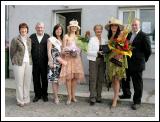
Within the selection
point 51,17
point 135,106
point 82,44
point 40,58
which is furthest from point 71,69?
point 51,17

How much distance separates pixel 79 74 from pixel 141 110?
5.27 ft

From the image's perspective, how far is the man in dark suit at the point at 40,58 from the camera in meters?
8.04

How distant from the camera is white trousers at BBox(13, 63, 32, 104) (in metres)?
7.82

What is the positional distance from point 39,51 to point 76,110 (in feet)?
5.46

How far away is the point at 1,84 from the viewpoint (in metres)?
8.05

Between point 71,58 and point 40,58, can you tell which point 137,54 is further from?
point 40,58

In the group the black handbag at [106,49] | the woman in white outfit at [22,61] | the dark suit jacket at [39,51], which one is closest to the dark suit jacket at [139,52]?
the black handbag at [106,49]

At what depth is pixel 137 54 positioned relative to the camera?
746cm

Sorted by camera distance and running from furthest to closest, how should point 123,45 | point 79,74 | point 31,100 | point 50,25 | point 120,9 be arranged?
1. point 50,25
2. point 120,9
3. point 31,100
4. point 79,74
5. point 123,45

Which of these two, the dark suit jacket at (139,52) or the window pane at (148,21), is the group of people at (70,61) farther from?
the window pane at (148,21)

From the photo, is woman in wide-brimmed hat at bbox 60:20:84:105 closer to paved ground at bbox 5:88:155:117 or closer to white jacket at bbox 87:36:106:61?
white jacket at bbox 87:36:106:61

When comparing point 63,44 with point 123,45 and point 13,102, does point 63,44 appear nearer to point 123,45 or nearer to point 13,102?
point 123,45

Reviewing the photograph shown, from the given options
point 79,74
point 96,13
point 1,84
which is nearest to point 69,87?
point 79,74

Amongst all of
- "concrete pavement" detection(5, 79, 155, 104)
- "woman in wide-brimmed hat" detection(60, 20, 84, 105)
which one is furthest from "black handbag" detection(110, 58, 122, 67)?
"concrete pavement" detection(5, 79, 155, 104)
